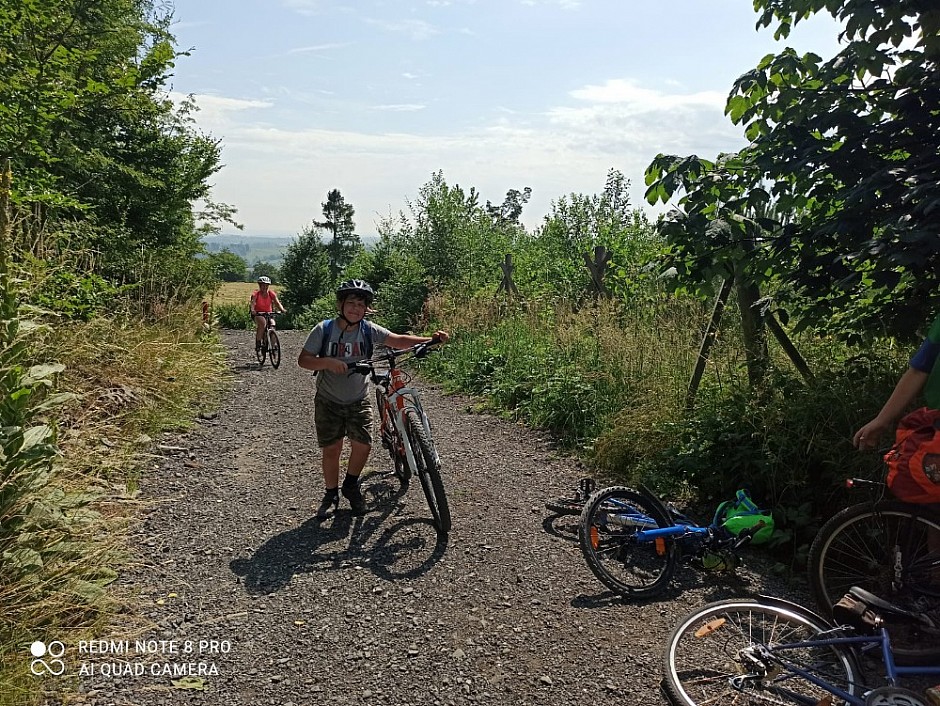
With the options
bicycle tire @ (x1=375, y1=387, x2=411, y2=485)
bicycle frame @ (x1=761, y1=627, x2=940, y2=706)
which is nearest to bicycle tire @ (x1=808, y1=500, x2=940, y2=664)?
bicycle frame @ (x1=761, y1=627, x2=940, y2=706)

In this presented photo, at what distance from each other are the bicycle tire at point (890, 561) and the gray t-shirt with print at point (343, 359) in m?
3.25

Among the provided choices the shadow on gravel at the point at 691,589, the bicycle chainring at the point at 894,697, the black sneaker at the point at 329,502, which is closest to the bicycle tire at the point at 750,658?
the bicycle chainring at the point at 894,697

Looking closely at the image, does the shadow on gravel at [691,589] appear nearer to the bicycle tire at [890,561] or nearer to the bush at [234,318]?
the bicycle tire at [890,561]

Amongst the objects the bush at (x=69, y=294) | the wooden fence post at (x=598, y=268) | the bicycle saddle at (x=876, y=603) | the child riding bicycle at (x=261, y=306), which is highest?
the wooden fence post at (x=598, y=268)

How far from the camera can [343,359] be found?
469 centimetres

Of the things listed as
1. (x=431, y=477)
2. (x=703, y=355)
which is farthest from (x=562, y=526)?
(x=703, y=355)

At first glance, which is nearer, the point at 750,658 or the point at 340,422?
the point at 750,658

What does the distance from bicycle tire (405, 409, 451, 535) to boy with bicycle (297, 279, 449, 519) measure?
1.68 feet

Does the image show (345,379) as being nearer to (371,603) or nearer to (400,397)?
(400,397)

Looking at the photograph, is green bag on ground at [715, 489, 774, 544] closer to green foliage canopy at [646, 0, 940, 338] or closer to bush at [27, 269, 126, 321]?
green foliage canopy at [646, 0, 940, 338]

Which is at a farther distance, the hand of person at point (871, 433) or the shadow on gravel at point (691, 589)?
the shadow on gravel at point (691, 589)

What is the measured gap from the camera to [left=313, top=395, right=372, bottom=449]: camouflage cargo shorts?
187 inches

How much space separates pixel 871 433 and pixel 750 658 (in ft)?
4.20

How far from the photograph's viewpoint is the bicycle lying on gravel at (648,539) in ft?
12.3
